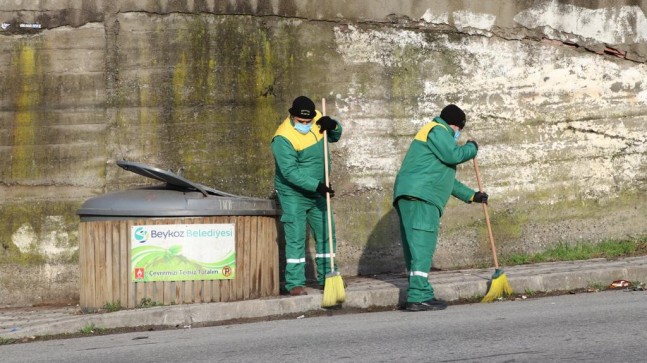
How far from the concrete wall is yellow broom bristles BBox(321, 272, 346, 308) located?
6.31 ft

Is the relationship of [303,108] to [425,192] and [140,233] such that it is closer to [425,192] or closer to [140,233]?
[425,192]

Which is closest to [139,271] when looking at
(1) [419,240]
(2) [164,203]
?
(2) [164,203]

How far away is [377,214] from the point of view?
11.8m

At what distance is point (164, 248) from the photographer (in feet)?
32.5

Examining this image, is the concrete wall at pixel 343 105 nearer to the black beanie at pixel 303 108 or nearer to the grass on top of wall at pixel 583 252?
the grass on top of wall at pixel 583 252

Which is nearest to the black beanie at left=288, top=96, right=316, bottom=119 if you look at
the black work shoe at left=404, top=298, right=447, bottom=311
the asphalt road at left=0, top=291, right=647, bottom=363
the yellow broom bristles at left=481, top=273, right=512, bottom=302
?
the asphalt road at left=0, top=291, right=647, bottom=363

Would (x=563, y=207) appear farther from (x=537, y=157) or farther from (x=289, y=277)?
(x=289, y=277)

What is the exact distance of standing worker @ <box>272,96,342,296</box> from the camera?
10297 mm

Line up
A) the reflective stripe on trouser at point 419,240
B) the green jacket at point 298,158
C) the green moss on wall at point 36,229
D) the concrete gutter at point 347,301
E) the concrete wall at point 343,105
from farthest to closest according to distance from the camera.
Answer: the concrete wall at point 343,105, the green moss on wall at point 36,229, the green jacket at point 298,158, the reflective stripe on trouser at point 419,240, the concrete gutter at point 347,301

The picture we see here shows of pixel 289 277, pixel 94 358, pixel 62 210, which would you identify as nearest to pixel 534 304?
pixel 289 277

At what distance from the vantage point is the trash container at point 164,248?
32.5 ft

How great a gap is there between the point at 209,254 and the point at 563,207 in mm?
4274

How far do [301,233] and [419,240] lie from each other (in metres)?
1.34

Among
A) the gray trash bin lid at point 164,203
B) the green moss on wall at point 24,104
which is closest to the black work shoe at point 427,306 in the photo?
the gray trash bin lid at point 164,203
